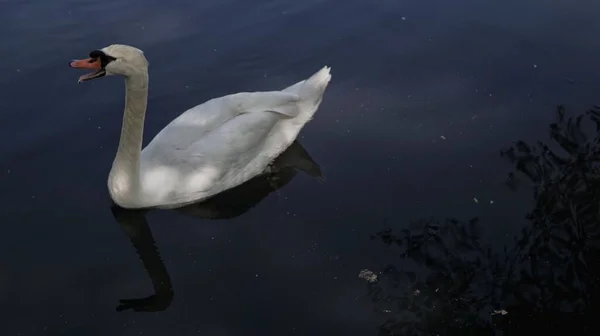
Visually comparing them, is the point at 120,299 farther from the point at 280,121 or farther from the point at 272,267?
the point at 280,121

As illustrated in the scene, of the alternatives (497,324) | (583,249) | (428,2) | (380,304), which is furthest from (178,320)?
(428,2)

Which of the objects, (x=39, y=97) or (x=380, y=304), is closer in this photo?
(x=380, y=304)

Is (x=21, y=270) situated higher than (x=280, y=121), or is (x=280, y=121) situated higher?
(x=280, y=121)

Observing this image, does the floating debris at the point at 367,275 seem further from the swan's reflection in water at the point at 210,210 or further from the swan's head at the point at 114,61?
the swan's head at the point at 114,61

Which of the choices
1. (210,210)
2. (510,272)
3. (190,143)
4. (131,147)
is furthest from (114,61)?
(510,272)

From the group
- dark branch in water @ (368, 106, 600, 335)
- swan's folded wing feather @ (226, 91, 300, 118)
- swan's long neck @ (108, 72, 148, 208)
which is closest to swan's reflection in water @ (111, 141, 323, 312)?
swan's long neck @ (108, 72, 148, 208)

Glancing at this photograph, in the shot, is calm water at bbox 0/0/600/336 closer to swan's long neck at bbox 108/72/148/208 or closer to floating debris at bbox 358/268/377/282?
floating debris at bbox 358/268/377/282

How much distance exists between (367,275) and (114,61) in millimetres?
2519

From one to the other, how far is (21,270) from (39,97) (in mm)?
2623

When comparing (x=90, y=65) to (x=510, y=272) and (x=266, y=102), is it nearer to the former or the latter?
(x=266, y=102)

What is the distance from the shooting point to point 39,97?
7512 millimetres

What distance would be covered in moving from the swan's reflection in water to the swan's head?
128cm

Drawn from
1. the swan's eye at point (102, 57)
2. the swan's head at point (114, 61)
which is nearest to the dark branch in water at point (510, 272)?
the swan's head at point (114, 61)

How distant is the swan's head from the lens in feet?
17.4
